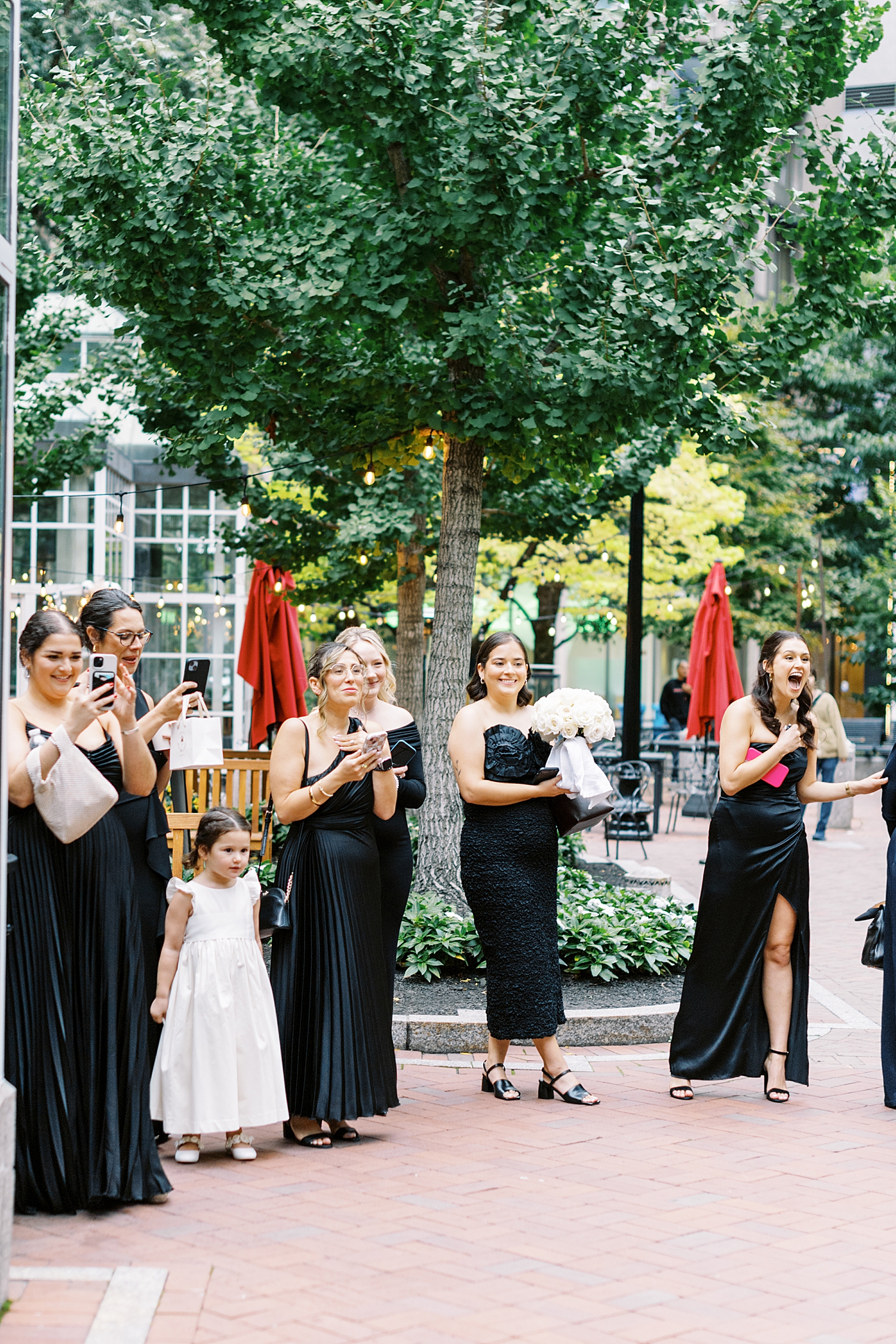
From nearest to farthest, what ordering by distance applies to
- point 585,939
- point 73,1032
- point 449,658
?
1. point 73,1032
2. point 585,939
3. point 449,658

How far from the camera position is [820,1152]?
5625mm

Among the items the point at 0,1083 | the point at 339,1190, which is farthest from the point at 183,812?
the point at 0,1083

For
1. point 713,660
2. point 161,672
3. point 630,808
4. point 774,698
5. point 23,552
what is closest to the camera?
point 774,698

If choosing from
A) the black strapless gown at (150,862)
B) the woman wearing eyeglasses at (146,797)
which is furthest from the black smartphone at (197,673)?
the black strapless gown at (150,862)

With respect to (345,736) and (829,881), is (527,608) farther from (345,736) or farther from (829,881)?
(345,736)

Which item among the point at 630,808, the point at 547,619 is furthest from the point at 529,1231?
A: the point at 547,619

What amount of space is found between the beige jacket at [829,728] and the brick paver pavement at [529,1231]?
450 inches

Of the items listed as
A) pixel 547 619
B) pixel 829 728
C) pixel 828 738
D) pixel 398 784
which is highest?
pixel 547 619

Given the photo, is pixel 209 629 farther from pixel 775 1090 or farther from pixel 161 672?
pixel 775 1090

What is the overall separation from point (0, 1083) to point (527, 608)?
47.0 metres

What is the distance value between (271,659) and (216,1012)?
783 cm

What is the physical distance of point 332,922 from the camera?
5.80 m

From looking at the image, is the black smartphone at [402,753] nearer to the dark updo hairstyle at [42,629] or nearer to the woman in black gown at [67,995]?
the woman in black gown at [67,995]

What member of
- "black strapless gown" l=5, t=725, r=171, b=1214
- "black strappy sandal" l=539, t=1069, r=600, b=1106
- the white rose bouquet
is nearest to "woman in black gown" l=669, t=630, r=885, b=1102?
"black strappy sandal" l=539, t=1069, r=600, b=1106
